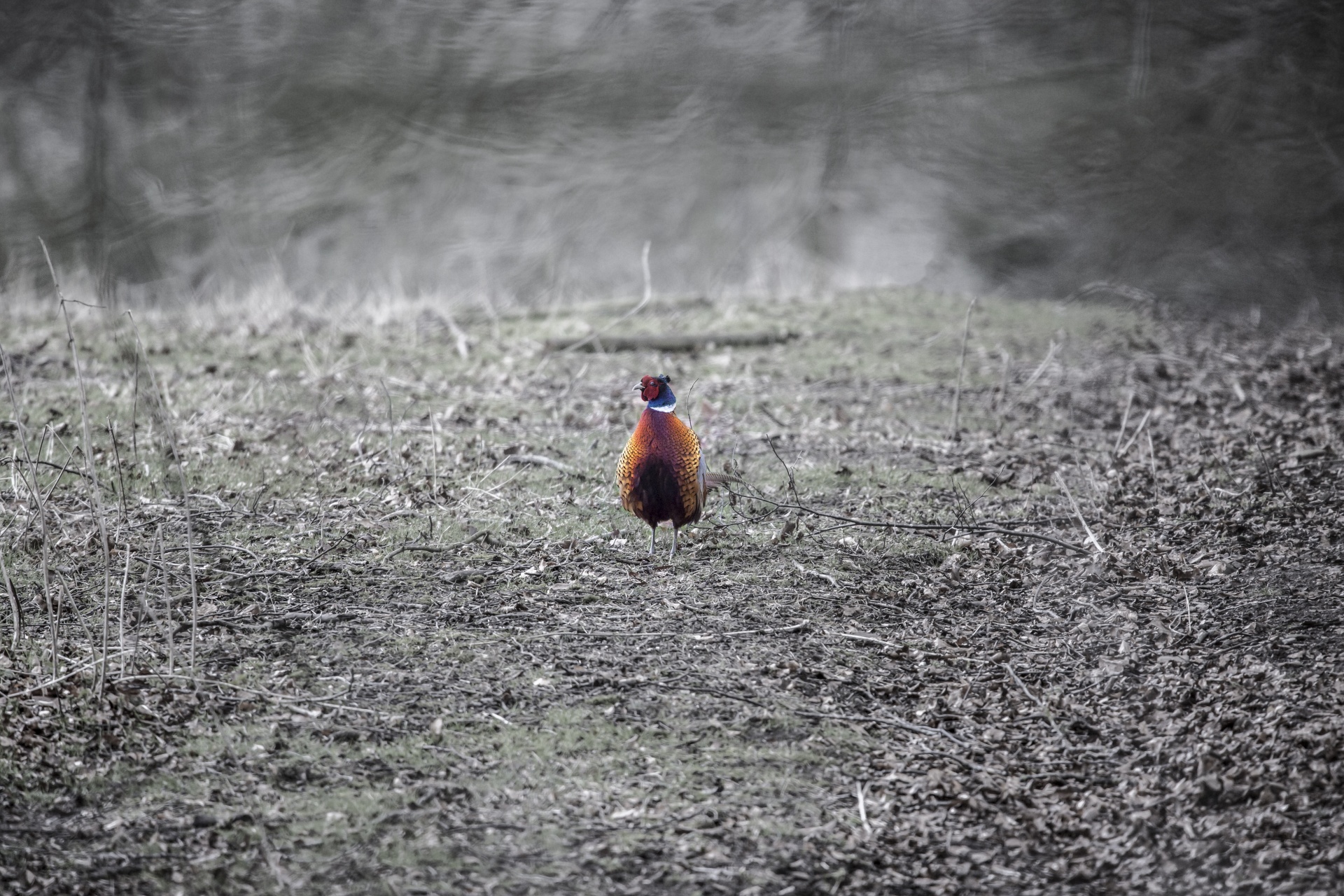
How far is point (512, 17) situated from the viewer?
1273 centimetres

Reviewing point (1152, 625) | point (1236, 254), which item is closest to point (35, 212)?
point (1152, 625)

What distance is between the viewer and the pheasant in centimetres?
433

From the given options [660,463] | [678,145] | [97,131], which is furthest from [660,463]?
[97,131]

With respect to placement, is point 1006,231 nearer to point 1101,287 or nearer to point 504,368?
point 1101,287

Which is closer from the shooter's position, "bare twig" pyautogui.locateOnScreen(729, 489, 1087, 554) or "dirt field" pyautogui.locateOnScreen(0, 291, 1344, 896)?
"dirt field" pyautogui.locateOnScreen(0, 291, 1344, 896)

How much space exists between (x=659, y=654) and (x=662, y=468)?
0.78m

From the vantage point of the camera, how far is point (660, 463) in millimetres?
4316

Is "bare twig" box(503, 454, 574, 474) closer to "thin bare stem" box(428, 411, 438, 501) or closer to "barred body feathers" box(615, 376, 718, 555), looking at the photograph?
"thin bare stem" box(428, 411, 438, 501)

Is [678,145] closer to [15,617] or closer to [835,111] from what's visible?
[835,111]

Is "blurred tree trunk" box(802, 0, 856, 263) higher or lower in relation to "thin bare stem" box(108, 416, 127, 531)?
higher

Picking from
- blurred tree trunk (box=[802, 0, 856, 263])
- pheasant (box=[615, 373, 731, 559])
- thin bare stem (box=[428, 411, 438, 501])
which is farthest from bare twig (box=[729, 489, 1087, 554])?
blurred tree trunk (box=[802, 0, 856, 263])

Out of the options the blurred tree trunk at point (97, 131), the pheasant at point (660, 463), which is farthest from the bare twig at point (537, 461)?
the blurred tree trunk at point (97, 131)

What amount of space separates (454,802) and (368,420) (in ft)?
12.8

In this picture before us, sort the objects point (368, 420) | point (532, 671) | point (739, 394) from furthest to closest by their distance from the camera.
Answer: point (739, 394)
point (368, 420)
point (532, 671)
